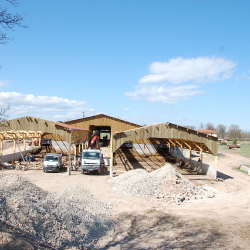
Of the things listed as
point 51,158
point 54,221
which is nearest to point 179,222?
point 54,221

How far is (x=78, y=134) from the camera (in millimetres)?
26922

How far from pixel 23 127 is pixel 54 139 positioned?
11.4 m

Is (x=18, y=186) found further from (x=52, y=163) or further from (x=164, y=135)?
(x=164, y=135)

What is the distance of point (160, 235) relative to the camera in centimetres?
941

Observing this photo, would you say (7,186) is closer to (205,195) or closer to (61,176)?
(61,176)

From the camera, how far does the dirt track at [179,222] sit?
8.63 metres

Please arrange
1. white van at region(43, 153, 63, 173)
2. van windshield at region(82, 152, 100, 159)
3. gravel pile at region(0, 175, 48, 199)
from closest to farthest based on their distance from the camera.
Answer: gravel pile at region(0, 175, 48, 199)
van windshield at region(82, 152, 100, 159)
white van at region(43, 153, 63, 173)

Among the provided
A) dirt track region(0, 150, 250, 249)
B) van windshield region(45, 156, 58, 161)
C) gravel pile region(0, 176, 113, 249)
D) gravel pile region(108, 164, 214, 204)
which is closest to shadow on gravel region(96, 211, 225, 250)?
dirt track region(0, 150, 250, 249)

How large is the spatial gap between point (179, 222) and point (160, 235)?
1.87m

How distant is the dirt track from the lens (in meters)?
8.63

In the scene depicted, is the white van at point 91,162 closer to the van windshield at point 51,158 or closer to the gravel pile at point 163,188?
the van windshield at point 51,158

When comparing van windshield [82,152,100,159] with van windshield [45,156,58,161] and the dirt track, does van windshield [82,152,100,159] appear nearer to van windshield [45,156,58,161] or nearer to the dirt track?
van windshield [45,156,58,161]

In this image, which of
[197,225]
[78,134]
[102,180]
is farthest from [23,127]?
[197,225]

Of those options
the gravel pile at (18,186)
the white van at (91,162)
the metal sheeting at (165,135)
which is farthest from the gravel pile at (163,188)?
the gravel pile at (18,186)
